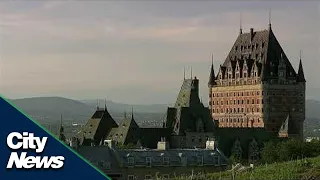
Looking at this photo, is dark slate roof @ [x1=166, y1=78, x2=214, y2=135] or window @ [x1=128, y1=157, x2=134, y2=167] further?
dark slate roof @ [x1=166, y1=78, x2=214, y2=135]

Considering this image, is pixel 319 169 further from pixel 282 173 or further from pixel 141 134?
pixel 141 134

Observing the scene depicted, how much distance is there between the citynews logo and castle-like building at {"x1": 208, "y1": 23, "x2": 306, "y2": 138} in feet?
302

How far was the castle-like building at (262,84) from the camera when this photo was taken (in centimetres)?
10925

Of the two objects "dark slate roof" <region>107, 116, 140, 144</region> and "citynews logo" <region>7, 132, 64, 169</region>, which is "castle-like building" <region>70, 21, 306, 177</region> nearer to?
"dark slate roof" <region>107, 116, 140, 144</region>

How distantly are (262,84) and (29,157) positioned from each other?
9671cm

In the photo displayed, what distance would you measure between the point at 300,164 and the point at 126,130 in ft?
184

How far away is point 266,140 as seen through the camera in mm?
89938

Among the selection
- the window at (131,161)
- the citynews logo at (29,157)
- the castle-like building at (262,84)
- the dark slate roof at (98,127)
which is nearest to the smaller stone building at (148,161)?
the window at (131,161)

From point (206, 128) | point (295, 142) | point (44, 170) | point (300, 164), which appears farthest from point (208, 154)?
point (44, 170)

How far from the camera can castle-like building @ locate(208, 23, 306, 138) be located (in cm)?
10925

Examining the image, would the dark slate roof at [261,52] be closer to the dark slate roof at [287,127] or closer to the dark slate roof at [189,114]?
the dark slate roof at [287,127]

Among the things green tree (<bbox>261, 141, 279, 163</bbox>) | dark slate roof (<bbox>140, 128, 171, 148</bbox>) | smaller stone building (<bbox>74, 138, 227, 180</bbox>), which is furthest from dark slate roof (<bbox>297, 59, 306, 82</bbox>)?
smaller stone building (<bbox>74, 138, 227, 180</bbox>)

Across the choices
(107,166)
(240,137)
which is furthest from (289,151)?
(107,166)

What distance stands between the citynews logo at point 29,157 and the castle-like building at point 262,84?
9201 cm
